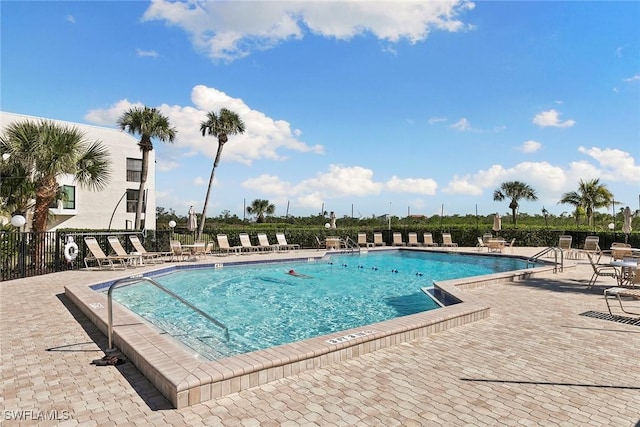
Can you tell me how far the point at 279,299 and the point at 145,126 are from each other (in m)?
16.0

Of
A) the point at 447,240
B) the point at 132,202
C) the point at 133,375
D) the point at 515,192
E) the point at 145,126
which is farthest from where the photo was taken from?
the point at 515,192

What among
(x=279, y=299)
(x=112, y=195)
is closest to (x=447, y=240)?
(x=279, y=299)

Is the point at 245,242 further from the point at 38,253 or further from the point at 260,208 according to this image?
the point at 260,208

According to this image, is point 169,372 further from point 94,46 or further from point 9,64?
point 94,46

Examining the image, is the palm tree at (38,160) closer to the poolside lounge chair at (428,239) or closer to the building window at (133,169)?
the poolside lounge chair at (428,239)

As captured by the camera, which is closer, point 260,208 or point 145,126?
point 145,126

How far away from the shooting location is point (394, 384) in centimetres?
384

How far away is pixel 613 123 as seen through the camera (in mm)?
16328

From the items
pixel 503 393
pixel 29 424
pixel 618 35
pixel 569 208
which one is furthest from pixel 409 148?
pixel 29 424

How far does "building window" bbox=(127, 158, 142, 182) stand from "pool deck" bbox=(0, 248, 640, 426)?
29994mm

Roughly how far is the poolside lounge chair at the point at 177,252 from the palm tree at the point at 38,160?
13.0ft

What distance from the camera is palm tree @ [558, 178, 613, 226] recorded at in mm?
31000

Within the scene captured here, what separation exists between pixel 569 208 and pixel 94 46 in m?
35.0

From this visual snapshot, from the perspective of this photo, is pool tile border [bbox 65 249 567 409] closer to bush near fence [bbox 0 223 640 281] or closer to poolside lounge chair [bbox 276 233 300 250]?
bush near fence [bbox 0 223 640 281]
